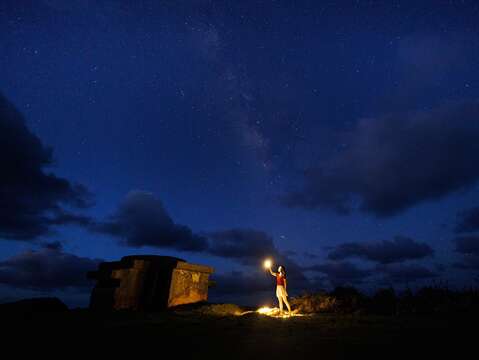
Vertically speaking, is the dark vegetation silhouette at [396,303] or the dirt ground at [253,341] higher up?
the dark vegetation silhouette at [396,303]

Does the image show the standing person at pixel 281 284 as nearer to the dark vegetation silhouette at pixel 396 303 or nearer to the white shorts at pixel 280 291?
the white shorts at pixel 280 291

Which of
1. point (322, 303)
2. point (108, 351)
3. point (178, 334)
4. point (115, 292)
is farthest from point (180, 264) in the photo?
point (108, 351)

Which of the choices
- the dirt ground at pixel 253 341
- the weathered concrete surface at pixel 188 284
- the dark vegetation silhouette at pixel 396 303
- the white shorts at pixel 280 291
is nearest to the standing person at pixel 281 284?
the white shorts at pixel 280 291

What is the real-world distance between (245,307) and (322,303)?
3028 millimetres

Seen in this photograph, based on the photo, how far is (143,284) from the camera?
448 inches

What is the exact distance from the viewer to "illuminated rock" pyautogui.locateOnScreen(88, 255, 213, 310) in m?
10.5

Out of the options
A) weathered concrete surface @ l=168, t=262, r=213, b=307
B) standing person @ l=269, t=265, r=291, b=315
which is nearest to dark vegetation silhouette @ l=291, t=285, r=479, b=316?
standing person @ l=269, t=265, r=291, b=315

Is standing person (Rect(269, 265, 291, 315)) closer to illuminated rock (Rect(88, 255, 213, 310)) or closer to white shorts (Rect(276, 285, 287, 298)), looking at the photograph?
white shorts (Rect(276, 285, 287, 298))

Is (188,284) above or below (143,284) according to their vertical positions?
above

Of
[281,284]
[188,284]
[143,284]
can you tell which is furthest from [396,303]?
[143,284]

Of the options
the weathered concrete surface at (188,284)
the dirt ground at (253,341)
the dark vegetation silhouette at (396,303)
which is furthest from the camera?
the weathered concrete surface at (188,284)

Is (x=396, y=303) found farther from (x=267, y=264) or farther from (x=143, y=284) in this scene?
(x=143, y=284)

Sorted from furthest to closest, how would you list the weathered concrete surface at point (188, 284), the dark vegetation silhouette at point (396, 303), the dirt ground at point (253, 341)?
the weathered concrete surface at point (188, 284) → the dark vegetation silhouette at point (396, 303) → the dirt ground at point (253, 341)

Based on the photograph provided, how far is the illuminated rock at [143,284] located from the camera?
415 inches
